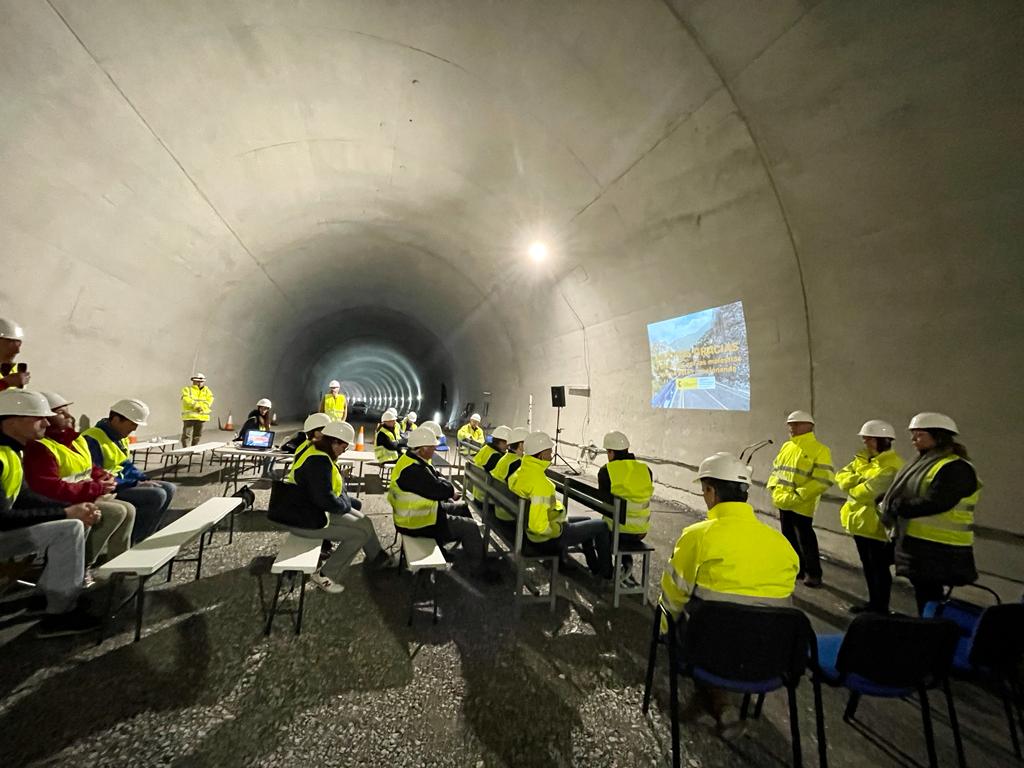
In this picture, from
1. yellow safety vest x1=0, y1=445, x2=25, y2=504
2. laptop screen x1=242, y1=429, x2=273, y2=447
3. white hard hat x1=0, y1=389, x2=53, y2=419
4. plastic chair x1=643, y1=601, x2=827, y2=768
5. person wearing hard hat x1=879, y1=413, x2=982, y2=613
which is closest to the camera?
plastic chair x1=643, y1=601, x2=827, y2=768

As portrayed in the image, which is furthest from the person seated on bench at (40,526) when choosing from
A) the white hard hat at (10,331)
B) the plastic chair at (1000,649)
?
the plastic chair at (1000,649)

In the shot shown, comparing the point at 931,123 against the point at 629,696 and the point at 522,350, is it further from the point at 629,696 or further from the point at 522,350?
the point at 522,350

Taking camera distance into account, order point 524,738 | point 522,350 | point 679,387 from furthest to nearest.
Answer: point 522,350 < point 679,387 < point 524,738

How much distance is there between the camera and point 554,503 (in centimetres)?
411

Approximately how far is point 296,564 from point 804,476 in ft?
17.1

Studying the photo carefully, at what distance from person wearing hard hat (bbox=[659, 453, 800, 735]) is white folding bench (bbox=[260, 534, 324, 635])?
261 centimetres

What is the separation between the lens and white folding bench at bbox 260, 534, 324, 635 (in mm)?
3242

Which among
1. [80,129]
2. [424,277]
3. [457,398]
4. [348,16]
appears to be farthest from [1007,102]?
[457,398]

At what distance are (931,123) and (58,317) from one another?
37.9ft

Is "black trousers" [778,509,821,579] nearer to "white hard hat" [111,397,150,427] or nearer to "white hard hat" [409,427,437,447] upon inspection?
"white hard hat" [409,427,437,447]

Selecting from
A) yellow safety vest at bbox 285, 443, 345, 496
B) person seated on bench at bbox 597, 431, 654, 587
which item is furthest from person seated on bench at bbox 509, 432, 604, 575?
yellow safety vest at bbox 285, 443, 345, 496

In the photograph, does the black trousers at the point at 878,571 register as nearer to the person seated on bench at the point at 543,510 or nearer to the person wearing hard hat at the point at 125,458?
the person seated on bench at the point at 543,510

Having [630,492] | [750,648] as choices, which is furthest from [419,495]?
[750,648]

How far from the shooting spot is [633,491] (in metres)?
4.23
